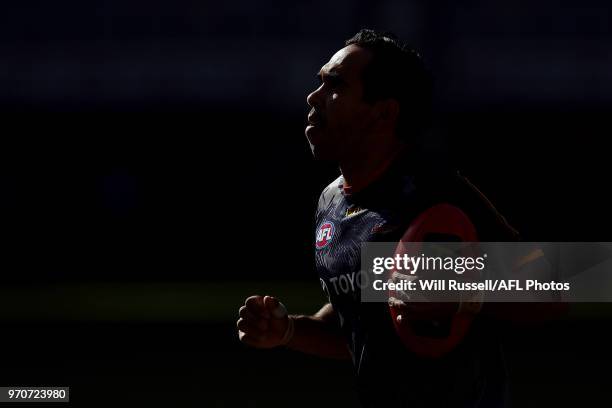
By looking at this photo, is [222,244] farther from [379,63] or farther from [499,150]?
[379,63]

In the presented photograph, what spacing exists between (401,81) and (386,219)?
0.46 metres

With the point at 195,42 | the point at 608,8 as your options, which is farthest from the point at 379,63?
the point at 608,8

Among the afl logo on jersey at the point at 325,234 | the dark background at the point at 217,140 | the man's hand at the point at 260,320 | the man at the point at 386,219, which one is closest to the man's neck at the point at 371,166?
the man at the point at 386,219

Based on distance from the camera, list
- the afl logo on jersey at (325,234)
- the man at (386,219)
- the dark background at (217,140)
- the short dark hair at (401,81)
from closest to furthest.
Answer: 1. the man at (386,219)
2. the short dark hair at (401,81)
3. the afl logo on jersey at (325,234)
4. the dark background at (217,140)

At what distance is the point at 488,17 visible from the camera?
1975 centimetres

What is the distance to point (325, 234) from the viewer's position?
3.22 metres

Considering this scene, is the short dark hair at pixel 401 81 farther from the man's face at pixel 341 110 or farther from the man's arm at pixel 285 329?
the man's arm at pixel 285 329

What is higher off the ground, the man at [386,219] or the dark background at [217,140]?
the dark background at [217,140]

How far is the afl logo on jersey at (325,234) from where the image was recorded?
10.5 feet

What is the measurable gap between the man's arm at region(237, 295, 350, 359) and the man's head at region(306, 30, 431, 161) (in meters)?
0.56

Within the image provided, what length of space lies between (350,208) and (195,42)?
1684cm

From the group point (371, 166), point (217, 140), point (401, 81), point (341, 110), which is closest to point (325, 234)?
point (371, 166)

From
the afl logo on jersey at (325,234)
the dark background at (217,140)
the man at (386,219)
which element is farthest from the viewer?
the dark background at (217,140)

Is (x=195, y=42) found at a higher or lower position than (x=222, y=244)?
higher
